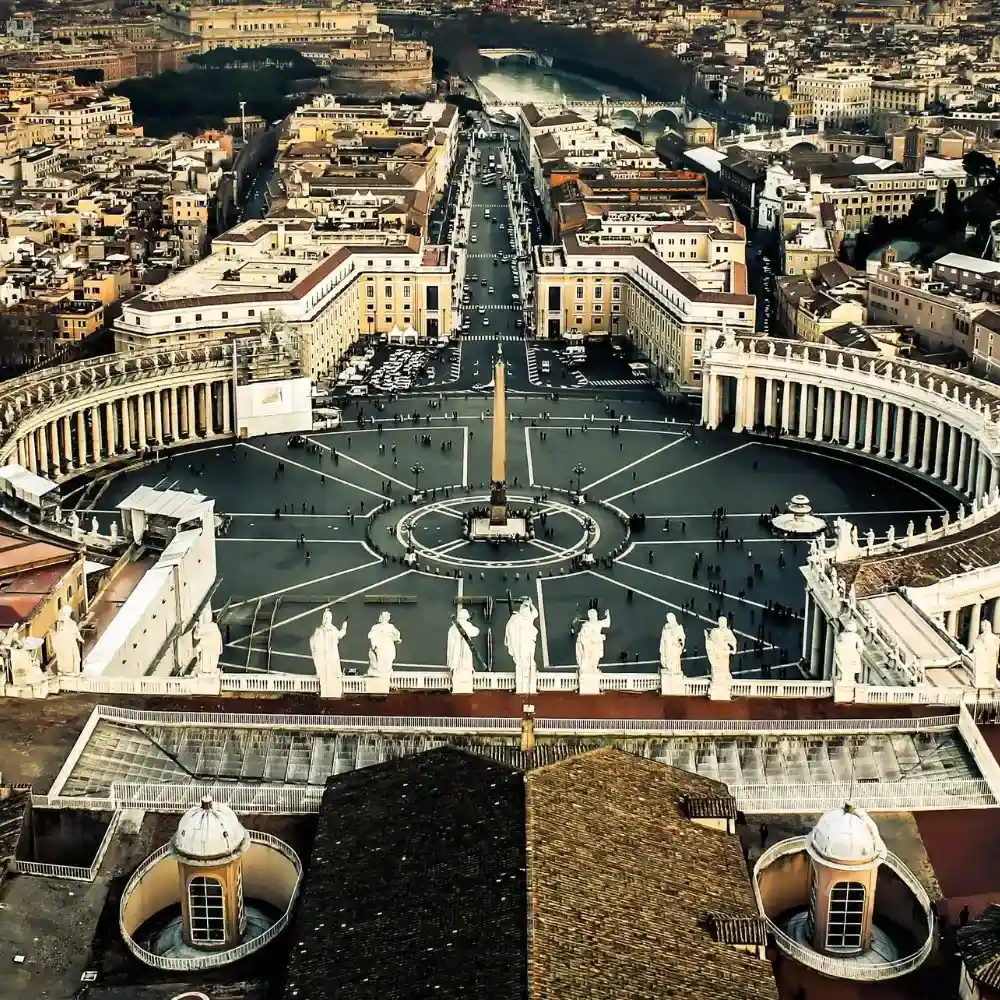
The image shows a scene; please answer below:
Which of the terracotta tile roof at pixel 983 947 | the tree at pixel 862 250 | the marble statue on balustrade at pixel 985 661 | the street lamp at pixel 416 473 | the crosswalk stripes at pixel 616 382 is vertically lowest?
the crosswalk stripes at pixel 616 382

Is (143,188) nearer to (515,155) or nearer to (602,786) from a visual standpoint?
(515,155)

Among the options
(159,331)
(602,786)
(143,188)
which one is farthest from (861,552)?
(143,188)

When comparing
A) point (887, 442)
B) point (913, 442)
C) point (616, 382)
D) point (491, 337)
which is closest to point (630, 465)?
point (887, 442)

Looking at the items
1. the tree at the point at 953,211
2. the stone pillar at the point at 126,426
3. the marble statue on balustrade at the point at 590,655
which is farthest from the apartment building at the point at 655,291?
the marble statue on balustrade at the point at 590,655

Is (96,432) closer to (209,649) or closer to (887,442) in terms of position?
(887,442)

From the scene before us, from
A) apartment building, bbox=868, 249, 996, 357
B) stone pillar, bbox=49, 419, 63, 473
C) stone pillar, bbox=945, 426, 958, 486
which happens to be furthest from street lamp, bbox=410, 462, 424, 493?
apartment building, bbox=868, 249, 996, 357

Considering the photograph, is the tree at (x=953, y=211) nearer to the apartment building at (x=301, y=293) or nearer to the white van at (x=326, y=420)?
the apartment building at (x=301, y=293)
